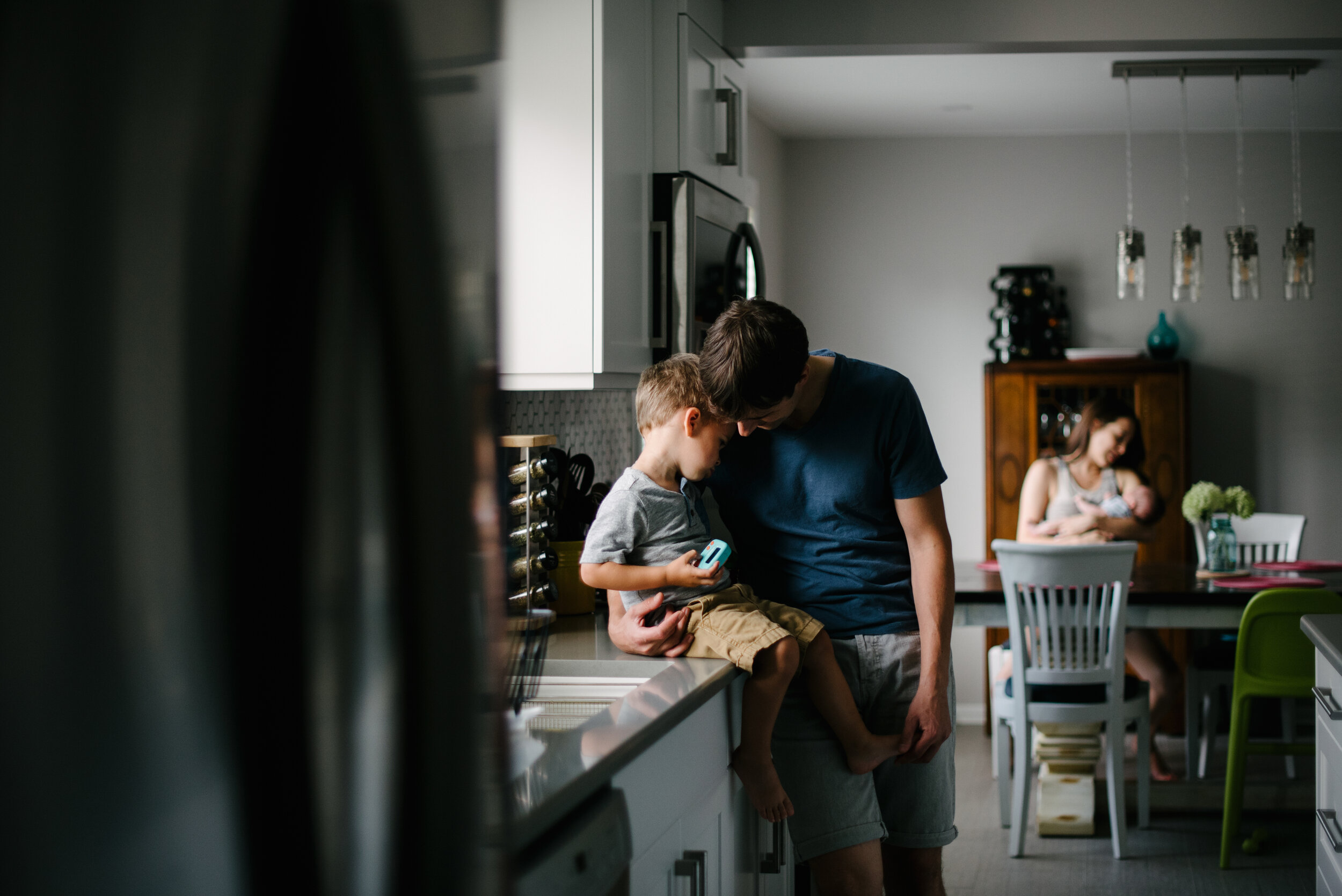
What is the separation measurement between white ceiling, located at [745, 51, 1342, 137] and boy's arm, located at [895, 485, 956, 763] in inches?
98.3

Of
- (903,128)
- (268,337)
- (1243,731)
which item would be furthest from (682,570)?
(903,128)

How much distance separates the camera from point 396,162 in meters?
0.22

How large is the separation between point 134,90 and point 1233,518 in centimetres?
504

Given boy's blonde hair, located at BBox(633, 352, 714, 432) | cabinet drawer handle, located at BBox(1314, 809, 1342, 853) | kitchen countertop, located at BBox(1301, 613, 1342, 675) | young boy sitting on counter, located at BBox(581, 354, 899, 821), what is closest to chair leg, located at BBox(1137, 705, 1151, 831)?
kitchen countertop, located at BBox(1301, 613, 1342, 675)

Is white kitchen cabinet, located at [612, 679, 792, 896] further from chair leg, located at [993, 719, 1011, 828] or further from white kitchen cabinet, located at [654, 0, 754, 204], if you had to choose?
chair leg, located at [993, 719, 1011, 828]

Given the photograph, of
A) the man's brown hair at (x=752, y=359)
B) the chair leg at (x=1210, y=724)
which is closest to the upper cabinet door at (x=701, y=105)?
the man's brown hair at (x=752, y=359)

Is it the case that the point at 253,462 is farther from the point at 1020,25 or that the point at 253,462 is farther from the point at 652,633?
the point at 1020,25

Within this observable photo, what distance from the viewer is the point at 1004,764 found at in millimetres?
3494

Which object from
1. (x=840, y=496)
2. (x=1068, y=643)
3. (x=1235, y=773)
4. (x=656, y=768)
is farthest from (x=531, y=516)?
(x=1235, y=773)

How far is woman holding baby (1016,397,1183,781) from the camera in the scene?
13.2 feet

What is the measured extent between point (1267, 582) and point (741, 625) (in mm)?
2529

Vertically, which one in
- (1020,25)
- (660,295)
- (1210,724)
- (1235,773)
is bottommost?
(1210,724)

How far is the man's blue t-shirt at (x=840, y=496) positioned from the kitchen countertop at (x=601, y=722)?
234 millimetres

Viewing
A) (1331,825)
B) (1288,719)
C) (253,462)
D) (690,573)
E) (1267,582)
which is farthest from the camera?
(1288,719)
